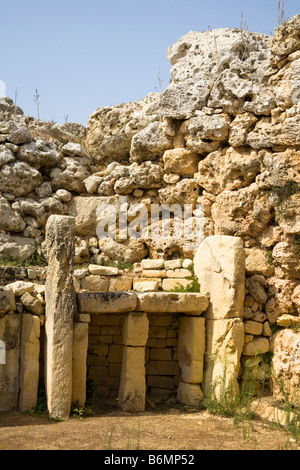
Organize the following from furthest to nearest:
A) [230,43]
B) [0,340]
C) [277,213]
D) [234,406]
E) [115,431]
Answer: [230,43], [277,213], [234,406], [0,340], [115,431]

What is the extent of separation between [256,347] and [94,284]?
119 inches

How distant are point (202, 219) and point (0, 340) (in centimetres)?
429

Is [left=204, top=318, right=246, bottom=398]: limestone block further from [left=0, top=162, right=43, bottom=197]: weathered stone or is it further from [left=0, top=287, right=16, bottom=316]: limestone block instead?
[left=0, top=162, right=43, bottom=197]: weathered stone

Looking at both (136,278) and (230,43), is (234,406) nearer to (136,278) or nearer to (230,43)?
(136,278)

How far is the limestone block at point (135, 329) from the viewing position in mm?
7375

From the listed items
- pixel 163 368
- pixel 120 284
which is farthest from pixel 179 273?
pixel 163 368

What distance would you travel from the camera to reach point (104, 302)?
7215 mm

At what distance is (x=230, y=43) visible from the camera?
9539mm

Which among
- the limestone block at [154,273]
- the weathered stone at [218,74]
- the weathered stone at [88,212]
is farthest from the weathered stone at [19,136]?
the limestone block at [154,273]

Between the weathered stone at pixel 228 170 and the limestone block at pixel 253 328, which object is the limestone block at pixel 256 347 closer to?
the limestone block at pixel 253 328

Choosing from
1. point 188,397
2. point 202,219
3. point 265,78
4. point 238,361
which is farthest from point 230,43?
point 188,397

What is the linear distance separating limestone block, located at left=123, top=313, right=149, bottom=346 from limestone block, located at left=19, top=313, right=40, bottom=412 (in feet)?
4.30

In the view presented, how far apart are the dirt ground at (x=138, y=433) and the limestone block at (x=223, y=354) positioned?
0.50 metres

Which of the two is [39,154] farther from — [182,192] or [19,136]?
[182,192]
